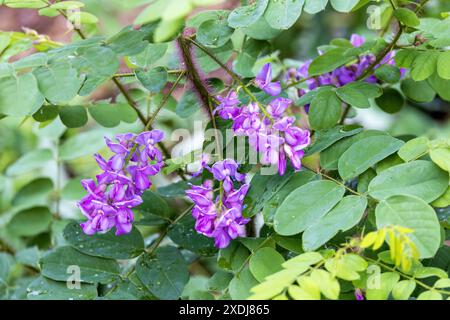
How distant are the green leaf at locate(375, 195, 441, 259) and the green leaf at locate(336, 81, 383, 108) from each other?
36 cm

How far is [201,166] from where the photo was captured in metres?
1.12

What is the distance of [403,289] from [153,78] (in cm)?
57

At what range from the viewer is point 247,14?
1126 mm

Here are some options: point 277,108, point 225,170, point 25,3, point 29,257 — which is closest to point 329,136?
point 277,108

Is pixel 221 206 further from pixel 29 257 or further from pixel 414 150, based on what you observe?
pixel 29 257

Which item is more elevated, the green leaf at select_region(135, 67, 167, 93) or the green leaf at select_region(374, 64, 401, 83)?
the green leaf at select_region(135, 67, 167, 93)

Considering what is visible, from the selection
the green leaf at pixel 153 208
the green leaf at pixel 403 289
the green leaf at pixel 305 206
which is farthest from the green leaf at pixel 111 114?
the green leaf at pixel 403 289

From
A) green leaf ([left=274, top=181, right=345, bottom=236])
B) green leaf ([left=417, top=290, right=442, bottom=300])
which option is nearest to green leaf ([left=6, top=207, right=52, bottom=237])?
green leaf ([left=274, top=181, right=345, bottom=236])

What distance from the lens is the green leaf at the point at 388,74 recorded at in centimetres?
142

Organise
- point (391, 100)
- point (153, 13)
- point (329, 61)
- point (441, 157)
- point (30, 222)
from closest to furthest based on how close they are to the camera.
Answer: point (153, 13), point (441, 157), point (329, 61), point (391, 100), point (30, 222)

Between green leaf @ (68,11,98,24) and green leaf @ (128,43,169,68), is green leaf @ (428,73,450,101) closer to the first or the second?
green leaf @ (128,43,169,68)

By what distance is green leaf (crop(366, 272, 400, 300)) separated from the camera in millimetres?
940

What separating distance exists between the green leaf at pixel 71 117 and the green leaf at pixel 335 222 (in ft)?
1.94
